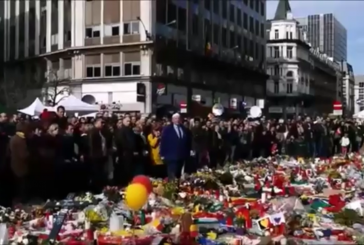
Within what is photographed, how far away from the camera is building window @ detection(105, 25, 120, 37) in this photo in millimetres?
47406

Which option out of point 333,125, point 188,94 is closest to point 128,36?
point 188,94

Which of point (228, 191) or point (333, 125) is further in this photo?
point (333, 125)

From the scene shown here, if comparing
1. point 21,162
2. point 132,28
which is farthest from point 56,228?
point 132,28

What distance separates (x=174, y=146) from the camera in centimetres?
1410

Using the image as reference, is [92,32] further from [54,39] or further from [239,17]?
[239,17]

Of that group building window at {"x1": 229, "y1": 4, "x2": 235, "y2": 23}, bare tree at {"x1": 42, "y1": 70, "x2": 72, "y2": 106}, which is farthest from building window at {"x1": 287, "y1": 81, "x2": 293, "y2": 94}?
Result: bare tree at {"x1": 42, "y1": 70, "x2": 72, "y2": 106}

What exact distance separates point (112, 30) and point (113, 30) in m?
0.08

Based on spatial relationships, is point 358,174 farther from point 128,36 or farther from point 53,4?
point 53,4

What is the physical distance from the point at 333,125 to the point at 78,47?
25723 mm

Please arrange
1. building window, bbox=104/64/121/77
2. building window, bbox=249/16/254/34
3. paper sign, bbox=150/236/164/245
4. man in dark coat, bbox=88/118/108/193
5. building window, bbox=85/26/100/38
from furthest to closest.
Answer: building window, bbox=249/16/254/34
building window, bbox=85/26/100/38
building window, bbox=104/64/121/77
man in dark coat, bbox=88/118/108/193
paper sign, bbox=150/236/164/245

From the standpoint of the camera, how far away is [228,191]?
1014 cm

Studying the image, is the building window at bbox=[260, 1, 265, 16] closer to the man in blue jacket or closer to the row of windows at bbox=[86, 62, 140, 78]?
the row of windows at bbox=[86, 62, 140, 78]

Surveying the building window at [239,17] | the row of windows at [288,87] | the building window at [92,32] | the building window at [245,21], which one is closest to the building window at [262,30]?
the building window at [245,21]

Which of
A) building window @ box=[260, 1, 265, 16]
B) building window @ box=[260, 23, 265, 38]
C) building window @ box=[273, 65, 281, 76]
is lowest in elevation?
building window @ box=[273, 65, 281, 76]
